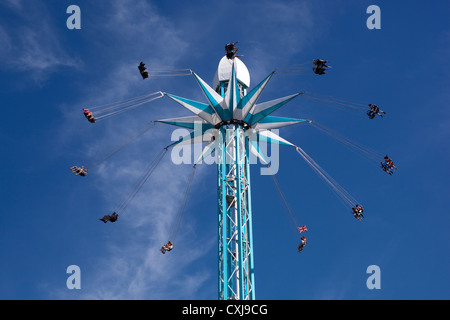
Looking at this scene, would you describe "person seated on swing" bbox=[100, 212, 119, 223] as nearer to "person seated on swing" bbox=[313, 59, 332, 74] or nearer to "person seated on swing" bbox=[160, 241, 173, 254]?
"person seated on swing" bbox=[160, 241, 173, 254]

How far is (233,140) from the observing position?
44969 millimetres

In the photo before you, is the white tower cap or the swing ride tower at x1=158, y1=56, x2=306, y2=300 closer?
the swing ride tower at x1=158, y1=56, x2=306, y2=300

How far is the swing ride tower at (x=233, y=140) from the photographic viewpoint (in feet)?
135

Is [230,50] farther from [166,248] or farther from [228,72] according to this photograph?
[166,248]

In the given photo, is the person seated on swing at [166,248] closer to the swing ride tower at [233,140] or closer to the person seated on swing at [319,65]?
the swing ride tower at [233,140]

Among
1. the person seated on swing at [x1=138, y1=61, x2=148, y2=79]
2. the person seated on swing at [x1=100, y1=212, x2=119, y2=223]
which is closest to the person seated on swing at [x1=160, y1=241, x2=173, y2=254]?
the person seated on swing at [x1=100, y1=212, x2=119, y2=223]

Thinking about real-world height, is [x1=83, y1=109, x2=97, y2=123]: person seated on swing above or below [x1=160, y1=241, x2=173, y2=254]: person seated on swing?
above

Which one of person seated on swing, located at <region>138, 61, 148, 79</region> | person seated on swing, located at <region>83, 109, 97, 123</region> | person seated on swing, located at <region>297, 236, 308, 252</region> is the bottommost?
person seated on swing, located at <region>297, 236, 308, 252</region>

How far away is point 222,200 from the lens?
42906 millimetres

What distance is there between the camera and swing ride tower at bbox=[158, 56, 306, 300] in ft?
135
